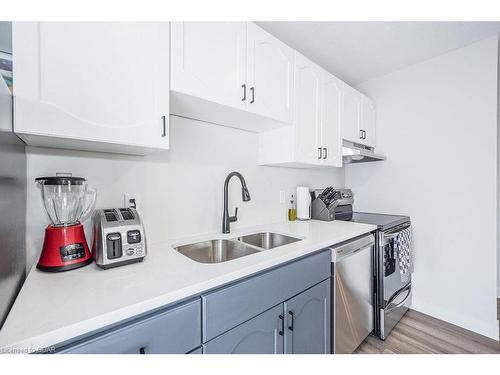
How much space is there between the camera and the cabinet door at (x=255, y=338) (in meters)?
0.84

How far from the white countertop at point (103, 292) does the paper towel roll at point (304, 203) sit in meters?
0.96

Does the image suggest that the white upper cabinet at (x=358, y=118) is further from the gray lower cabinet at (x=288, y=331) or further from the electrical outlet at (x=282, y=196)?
the gray lower cabinet at (x=288, y=331)

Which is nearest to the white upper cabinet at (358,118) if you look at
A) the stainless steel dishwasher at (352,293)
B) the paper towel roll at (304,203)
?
the paper towel roll at (304,203)

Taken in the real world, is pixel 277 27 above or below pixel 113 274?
above

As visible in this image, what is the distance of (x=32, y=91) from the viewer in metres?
0.74

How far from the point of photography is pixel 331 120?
1.94 m

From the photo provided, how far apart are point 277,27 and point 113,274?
1.80m

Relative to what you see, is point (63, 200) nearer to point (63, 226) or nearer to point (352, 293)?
point (63, 226)

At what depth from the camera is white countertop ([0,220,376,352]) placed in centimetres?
54

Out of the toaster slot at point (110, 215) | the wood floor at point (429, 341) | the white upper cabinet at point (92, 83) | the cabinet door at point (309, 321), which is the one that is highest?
the white upper cabinet at point (92, 83)

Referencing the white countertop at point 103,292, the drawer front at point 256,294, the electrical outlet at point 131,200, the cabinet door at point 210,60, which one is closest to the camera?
the white countertop at point 103,292
